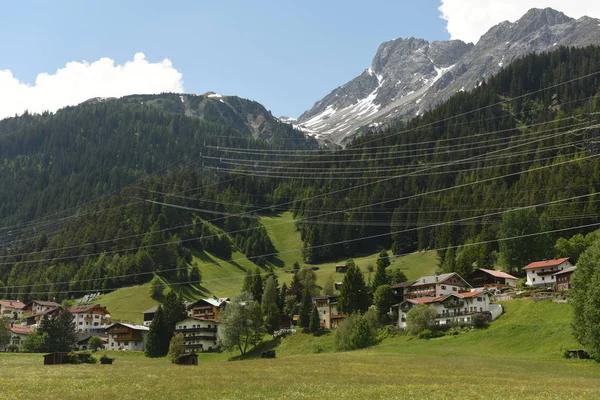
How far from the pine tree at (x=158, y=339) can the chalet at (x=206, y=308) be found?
27.1 m

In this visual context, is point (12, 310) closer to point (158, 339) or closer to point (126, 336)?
point (126, 336)

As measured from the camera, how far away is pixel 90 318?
162 meters

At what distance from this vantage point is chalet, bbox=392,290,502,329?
355ft

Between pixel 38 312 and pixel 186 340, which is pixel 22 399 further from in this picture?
pixel 38 312

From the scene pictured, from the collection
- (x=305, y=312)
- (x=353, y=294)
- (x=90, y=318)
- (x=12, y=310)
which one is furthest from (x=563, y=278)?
(x=12, y=310)

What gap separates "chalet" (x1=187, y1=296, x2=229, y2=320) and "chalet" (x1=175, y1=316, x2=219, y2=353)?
13728 mm

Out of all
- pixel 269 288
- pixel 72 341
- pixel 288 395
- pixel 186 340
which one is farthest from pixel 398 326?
pixel 288 395

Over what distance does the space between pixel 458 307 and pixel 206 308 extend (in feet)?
220

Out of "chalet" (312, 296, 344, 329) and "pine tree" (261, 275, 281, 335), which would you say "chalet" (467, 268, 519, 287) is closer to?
"chalet" (312, 296, 344, 329)

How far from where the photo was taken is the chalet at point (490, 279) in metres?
138

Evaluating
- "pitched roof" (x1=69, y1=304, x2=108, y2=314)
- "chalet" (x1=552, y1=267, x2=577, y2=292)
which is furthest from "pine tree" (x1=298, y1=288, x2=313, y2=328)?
"pitched roof" (x1=69, y1=304, x2=108, y2=314)

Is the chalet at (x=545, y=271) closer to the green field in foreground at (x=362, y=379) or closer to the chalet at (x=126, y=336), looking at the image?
the green field in foreground at (x=362, y=379)

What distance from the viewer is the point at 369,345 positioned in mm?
100812

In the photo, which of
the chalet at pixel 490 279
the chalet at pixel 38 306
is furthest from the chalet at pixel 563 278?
the chalet at pixel 38 306
